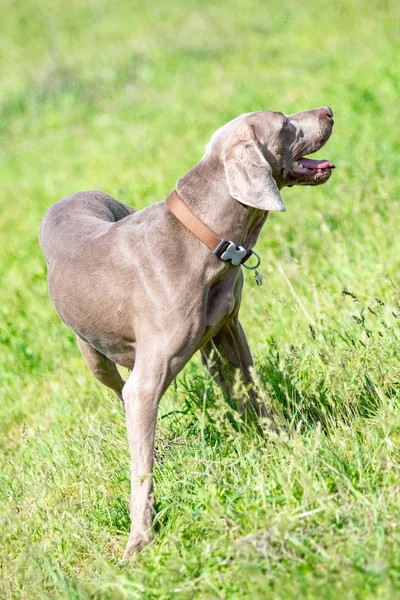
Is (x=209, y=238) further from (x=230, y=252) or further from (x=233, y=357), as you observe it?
(x=233, y=357)

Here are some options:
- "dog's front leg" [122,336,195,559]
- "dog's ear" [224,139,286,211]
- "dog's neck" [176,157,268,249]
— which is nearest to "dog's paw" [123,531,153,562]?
"dog's front leg" [122,336,195,559]

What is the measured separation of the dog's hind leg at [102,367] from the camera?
14.7ft

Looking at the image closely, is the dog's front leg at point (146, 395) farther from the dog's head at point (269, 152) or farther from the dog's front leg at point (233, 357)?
the dog's head at point (269, 152)

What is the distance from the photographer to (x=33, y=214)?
8.80 meters

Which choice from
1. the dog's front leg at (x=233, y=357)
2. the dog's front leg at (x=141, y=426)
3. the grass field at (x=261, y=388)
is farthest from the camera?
the dog's front leg at (x=233, y=357)

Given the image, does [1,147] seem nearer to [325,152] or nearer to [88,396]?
[325,152]

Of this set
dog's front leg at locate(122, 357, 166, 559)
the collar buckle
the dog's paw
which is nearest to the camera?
the dog's paw

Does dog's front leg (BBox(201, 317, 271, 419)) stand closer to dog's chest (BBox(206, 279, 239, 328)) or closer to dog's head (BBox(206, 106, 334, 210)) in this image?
dog's chest (BBox(206, 279, 239, 328))

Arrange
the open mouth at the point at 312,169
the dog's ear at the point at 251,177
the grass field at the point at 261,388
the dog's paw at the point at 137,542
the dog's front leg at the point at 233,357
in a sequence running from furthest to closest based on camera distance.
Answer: the dog's front leg at the point at 233,357, the open mouth at the point at 312,169, the dog's ear at the point at 251,177, the dog's paw at the point at 137,542, the grass field at the point at 261,388

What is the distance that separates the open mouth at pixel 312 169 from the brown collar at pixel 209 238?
499 millimetres

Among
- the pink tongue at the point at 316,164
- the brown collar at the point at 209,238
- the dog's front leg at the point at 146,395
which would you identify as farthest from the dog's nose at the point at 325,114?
the dog's front leg at the point at 146,395

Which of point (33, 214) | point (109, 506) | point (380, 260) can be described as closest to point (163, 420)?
point (109, 506)

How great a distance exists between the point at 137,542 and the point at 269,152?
1.78 metres

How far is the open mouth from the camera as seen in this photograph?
3.86 metres
